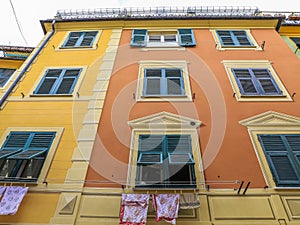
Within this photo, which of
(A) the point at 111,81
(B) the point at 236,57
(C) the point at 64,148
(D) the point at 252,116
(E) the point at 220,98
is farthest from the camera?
(B) the point at 236,57

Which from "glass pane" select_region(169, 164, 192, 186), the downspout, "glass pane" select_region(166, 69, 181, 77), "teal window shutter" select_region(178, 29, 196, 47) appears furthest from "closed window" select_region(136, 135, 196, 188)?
"teal window shutter" select_region(178, 29, 196, 47)

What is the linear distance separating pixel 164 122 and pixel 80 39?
21.2 ft

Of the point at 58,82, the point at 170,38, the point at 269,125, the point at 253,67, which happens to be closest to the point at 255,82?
the point at 253,67

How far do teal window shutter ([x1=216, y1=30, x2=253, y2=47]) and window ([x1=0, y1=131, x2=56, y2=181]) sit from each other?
7902 mm

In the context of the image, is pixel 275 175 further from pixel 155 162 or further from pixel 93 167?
pixel 93 167

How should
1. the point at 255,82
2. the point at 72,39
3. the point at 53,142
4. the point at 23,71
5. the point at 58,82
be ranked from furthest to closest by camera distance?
the point at 72,39 → the point at 23,71 → the point at 58,82 → the point at 255,82 → the point at 53,142

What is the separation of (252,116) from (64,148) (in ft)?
17.2

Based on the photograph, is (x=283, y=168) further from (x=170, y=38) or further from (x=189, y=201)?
(x=170, y=38)

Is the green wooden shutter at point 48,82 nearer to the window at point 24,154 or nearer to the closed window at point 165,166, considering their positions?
the window at point 24,154

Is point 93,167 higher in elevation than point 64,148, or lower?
lower

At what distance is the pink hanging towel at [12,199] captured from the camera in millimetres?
5191

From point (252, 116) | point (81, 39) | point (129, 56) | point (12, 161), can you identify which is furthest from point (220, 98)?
point (81, 39)

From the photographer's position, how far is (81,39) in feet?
37.3

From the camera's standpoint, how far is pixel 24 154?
20.1ft
